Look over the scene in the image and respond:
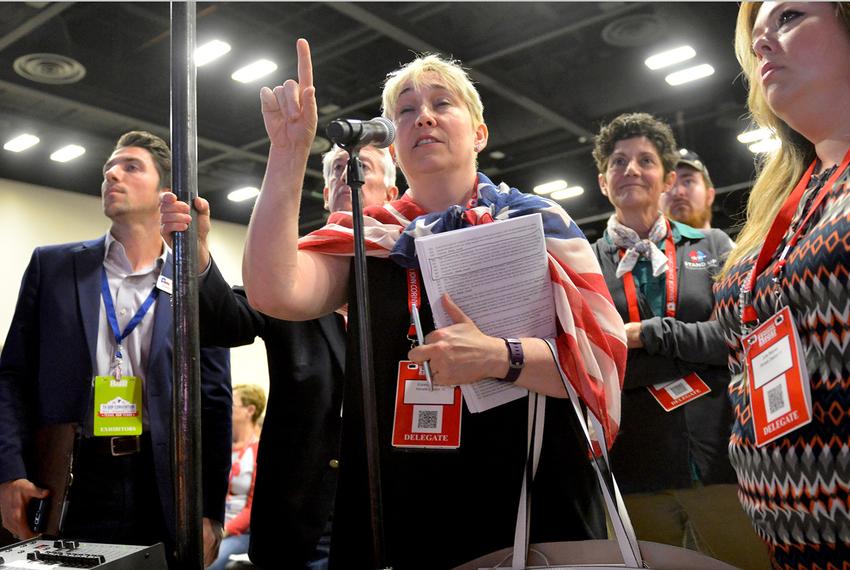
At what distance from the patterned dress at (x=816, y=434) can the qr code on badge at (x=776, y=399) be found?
0.11 feet

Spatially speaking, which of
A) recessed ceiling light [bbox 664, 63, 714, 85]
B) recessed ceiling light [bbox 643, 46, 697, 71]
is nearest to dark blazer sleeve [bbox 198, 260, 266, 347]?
recessed ceiling light [bbox 643, 46, 697, 71]

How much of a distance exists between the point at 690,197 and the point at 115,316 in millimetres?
2309

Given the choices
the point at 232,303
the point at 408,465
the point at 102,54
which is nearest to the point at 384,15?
the point at 102,54

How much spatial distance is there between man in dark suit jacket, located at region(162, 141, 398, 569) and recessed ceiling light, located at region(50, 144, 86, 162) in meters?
5.31

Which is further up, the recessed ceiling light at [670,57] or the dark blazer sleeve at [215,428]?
the recessed ceiling light at [670,57]

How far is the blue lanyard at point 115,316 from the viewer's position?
210 cm

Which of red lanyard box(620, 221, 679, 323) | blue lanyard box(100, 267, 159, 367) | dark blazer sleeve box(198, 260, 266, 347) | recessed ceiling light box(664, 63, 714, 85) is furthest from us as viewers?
recessed ceiling light box(664, 63, 714, 85)

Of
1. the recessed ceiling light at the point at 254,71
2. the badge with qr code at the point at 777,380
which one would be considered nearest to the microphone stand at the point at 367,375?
the badge with qr code at the point at 777,380

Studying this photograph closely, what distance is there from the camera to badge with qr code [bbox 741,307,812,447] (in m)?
1.02

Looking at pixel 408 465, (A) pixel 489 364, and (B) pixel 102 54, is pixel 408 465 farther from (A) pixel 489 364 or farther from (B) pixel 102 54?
(B) pixel 102 54

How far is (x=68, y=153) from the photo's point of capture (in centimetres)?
661

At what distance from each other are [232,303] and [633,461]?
1.19m

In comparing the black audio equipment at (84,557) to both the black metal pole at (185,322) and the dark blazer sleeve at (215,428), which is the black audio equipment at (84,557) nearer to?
the black metal pole at (185,322)

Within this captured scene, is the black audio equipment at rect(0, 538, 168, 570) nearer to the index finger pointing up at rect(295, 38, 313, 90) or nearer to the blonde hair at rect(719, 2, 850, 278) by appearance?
the index finger pointing up at rect(295, 38, 313, 90)
